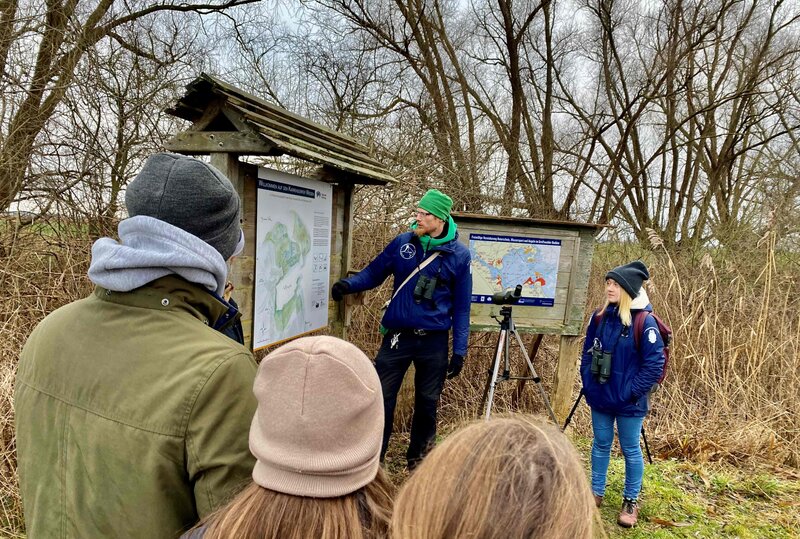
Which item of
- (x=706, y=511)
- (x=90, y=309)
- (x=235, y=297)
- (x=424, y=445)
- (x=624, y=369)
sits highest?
(x=90, y=309)

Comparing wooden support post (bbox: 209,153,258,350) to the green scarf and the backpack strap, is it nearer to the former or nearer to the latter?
the green scarf

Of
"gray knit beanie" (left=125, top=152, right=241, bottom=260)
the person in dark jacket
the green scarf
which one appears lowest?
the person in dark jacket

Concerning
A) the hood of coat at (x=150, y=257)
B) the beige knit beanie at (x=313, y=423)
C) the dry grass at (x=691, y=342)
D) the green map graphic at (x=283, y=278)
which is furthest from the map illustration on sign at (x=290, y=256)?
the beige knit beanie at (x=313, y=423)

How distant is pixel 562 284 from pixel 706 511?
205 centimetres

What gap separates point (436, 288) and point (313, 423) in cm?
266

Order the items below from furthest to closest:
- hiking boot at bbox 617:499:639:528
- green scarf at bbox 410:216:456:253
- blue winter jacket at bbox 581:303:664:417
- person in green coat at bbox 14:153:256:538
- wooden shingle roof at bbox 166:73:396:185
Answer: green scarf at bbox 410:216:456:253 → hiking boot at bbox 617:499:639:528 → blue winter jacket at bbox 581:303:664:417 → wooden shingle roof at bbox 166:73:396:185 → person in green coat at bbox 14:153:256:538

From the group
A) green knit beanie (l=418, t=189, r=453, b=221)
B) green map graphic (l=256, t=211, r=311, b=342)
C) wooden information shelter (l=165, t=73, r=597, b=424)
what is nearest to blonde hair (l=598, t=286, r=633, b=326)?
wooden information shelter (l=165, t=73, r=597, b=424)

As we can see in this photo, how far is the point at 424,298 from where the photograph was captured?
3.48m

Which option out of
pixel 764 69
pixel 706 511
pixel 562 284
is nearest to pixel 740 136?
pixel 764 69

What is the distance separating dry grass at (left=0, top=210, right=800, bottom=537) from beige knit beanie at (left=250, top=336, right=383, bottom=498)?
10.8ft

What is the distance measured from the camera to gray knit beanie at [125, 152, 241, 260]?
3.94ft

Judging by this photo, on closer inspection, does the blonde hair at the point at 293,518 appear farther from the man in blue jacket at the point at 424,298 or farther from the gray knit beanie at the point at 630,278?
the gray knit beanie at the point at 630,278

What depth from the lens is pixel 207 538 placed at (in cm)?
88

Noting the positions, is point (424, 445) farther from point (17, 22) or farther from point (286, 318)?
point (17, 22)
